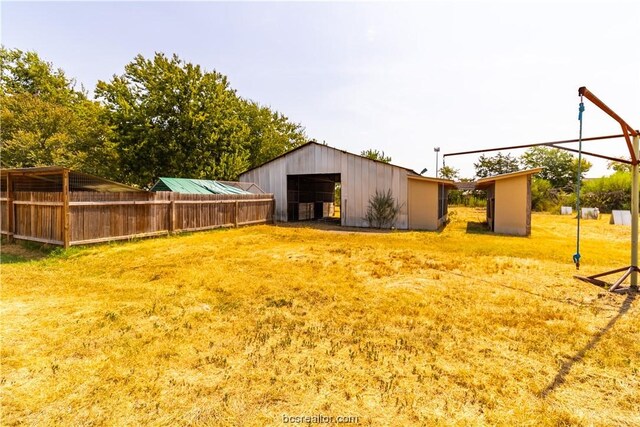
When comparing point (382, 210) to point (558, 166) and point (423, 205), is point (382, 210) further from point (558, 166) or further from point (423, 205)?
point (558, 166)

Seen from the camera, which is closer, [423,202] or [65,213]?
[65,213]

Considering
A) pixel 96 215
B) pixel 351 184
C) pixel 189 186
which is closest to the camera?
pixel 96 215

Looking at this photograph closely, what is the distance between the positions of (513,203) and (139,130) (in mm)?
26179

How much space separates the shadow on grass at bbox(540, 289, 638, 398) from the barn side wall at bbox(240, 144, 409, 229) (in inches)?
469

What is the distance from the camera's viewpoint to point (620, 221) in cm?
1948

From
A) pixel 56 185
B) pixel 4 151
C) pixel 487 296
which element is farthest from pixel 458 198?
pixel 4 151

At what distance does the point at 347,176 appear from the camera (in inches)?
719

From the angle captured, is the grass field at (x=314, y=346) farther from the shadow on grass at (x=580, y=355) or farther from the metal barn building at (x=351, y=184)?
the metal barn building at (x=351, y=184)

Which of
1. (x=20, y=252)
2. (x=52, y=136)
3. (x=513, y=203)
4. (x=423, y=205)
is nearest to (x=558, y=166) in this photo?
(x=513, y=203)

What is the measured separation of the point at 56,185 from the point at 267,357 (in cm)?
1141

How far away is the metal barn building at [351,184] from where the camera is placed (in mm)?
16672

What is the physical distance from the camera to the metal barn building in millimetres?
16672

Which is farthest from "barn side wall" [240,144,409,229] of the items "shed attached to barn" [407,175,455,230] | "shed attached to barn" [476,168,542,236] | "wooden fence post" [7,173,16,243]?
"wooden fence post" [7,173,16,243]

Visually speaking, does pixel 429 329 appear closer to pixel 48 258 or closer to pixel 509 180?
pixel 48 258
